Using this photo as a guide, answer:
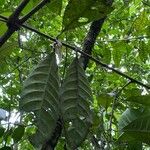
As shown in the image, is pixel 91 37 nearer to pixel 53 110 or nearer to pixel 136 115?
pixel 136 115

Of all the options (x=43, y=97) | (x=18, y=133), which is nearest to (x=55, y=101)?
(x=43, y=97)

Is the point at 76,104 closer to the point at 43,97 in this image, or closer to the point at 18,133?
the point at 43,97

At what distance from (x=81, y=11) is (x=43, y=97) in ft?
0.44

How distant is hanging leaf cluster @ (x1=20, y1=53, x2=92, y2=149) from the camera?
495 mm

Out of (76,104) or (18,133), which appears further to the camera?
(18,133)

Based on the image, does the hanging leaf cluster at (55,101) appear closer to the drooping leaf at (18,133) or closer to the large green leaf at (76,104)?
the large green leaf at (76,104)

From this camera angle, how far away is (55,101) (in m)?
0.50

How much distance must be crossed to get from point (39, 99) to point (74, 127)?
7 centimetres

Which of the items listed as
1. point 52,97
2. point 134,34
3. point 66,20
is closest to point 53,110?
point 52,97

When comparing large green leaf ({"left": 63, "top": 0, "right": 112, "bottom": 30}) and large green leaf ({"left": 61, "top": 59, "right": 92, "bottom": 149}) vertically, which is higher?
large green leaf ({"left": 63, "top": 0, "right": 112, "bottom": 30})

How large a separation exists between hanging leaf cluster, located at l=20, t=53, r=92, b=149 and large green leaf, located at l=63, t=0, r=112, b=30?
5 centimetres

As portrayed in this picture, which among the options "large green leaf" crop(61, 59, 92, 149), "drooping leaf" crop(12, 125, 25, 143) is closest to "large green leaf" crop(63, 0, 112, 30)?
"large green leaf" crop(61, 59, 92, 149)

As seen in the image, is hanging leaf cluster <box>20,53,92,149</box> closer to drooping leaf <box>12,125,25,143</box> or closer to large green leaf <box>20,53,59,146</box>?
large green leaf <box>20,53,59,146</box>

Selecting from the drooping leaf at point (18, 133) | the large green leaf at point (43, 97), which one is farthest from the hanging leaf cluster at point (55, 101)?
the drooping leaf at point (18, 133)
